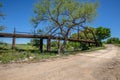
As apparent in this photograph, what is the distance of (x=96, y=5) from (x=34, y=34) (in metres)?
11.4

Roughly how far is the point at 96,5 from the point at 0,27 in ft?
52.9

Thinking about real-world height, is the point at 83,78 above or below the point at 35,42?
below

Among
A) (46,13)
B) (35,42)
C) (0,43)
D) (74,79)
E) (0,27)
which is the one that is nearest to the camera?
(74,79)

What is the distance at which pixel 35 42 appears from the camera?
3209 centimetres

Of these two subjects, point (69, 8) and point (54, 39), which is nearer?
point (69, 8)

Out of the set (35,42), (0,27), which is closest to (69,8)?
(35,42)

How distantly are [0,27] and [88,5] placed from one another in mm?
14235

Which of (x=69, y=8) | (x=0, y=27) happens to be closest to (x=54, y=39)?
(x=69, y=8)

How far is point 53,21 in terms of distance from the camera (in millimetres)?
29766

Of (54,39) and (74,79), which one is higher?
(54,39)

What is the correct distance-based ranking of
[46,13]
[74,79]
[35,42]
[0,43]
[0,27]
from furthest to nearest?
[35,42], [46,13], [0,43], [0,27], [74,79]

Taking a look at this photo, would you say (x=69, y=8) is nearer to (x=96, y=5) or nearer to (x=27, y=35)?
(x=96, y=5)

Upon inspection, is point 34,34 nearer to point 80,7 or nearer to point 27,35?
point 27,35

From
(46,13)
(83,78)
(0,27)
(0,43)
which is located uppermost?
(46,13)
